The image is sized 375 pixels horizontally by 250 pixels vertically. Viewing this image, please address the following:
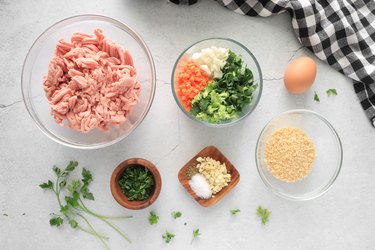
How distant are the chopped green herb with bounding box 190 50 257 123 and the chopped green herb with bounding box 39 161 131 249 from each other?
55 centimetres

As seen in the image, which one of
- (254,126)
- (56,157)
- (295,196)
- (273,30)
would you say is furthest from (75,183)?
(273,30)

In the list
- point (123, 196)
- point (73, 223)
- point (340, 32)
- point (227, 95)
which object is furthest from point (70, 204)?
point (340, 32)

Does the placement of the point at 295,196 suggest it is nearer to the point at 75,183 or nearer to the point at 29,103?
the point at 75,183

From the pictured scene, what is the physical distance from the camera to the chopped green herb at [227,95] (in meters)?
1.81

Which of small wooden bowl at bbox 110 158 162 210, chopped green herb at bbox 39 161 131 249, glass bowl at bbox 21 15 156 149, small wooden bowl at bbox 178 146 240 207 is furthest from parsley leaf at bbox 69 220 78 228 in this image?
small wooden bowl at bbox 178 146 240 207

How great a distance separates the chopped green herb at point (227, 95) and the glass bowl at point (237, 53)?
0.02m

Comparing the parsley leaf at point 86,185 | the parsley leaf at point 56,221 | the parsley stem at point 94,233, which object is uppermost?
the parsley leaf at point 86,185

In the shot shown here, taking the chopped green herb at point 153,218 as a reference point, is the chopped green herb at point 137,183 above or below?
above

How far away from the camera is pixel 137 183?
188 centimetres

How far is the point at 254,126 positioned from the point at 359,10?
639 millimetres

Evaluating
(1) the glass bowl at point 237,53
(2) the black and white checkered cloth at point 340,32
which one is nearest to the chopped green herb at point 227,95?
(1) the glass bowl at point 237,53

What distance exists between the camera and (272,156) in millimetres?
1909

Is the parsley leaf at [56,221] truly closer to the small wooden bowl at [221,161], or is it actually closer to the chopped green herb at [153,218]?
the chopped green herb at [153,218]

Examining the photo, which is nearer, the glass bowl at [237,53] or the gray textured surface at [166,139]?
the glass bowl at [237,53]
